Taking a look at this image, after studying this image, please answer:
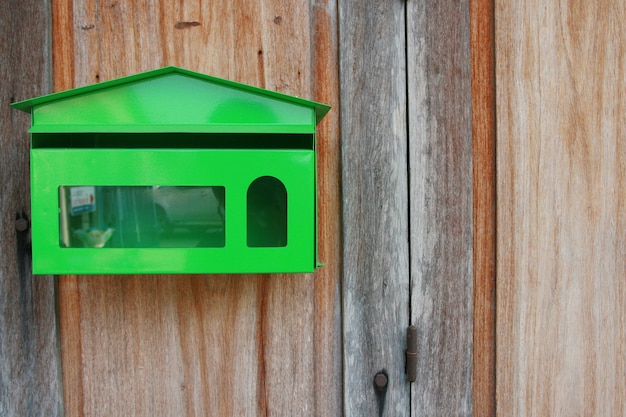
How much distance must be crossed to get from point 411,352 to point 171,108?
0.70 meters

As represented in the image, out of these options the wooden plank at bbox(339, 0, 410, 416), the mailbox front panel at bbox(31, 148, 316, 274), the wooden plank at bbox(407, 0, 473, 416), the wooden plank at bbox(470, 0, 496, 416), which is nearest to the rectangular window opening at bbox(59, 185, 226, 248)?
the mailbox front panel at bbox(31, 148, 316, 274)

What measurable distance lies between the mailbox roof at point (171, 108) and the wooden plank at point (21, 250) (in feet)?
0.73

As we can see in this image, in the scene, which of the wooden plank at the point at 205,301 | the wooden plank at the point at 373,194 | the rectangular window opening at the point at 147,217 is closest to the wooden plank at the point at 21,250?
the wooden plank at the point at 205,301

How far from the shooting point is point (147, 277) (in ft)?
3.73

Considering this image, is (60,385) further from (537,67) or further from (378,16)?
(537,67)

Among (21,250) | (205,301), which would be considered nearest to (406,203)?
(205,301)

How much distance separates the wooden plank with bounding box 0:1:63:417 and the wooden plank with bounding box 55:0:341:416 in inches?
1.7

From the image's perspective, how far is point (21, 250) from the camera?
110 cm

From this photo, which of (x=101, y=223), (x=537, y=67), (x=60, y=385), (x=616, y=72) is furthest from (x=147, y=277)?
(x=616, y=72)

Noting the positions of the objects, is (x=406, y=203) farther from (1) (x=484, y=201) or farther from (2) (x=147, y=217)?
(2) (x=147, y=217)

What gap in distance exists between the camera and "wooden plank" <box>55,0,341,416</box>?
113cm

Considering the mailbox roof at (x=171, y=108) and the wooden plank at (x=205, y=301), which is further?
the wooden plank at (x=205, y=301)

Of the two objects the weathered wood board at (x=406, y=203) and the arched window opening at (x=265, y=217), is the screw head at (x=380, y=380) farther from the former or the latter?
the arched window opening at (x=265, y=217)

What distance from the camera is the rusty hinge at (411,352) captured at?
1144 millimetres
